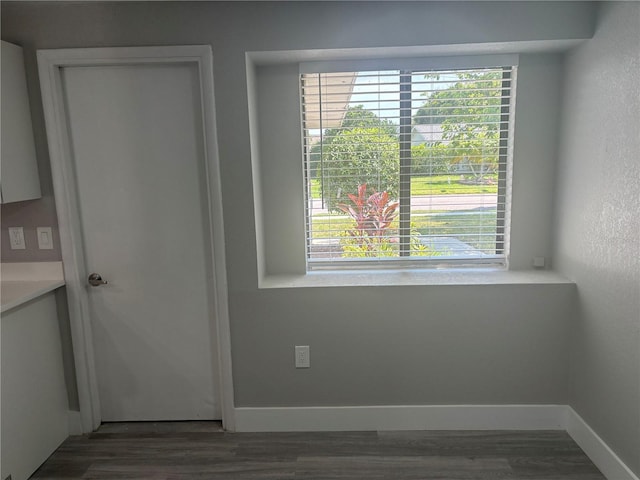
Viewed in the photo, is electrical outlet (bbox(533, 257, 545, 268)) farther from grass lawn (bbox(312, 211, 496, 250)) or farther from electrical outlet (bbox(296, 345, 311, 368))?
electrical outlet (bbox(296, 345, 311, 368))

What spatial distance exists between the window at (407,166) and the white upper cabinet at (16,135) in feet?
4.69

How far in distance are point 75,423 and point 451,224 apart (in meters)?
2.47

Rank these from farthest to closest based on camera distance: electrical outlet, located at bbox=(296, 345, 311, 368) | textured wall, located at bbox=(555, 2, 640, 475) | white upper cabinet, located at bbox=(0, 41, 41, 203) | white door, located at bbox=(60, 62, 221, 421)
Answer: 1. electrical outlet, located at bbox=(296, 345, 311, 368)
2. white door, located at bbox=(60, 62, 221, 421)
3. white upper cabinet, located at bbox=(0, 41, 41, 203)
4. textured wall, located at bbox=(555, 2, 640, 475)

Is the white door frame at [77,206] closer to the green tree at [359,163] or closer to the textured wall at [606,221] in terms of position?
the green tree at [359,163]

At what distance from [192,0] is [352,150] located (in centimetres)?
111

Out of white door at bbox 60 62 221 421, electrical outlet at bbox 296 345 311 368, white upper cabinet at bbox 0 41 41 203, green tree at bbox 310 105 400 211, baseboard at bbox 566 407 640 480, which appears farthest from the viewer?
green tree at bbox 310 105 400 211

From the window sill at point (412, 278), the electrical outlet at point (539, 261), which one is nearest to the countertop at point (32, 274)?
the window sill at point (412, 278)

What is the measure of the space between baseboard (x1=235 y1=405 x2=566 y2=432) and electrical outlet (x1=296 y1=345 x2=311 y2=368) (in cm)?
26

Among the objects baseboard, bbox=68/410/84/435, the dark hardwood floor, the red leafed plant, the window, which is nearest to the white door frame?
baseboard, bbox=68/410/84/435

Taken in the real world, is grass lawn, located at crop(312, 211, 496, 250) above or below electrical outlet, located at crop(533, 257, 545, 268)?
above

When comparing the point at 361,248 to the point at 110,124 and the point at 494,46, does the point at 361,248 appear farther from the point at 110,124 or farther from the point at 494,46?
the point at 110,124

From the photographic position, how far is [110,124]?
7.13 feet

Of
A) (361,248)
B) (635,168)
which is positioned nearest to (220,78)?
(361,248)

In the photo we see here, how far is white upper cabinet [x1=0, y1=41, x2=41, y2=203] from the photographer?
195 cm
